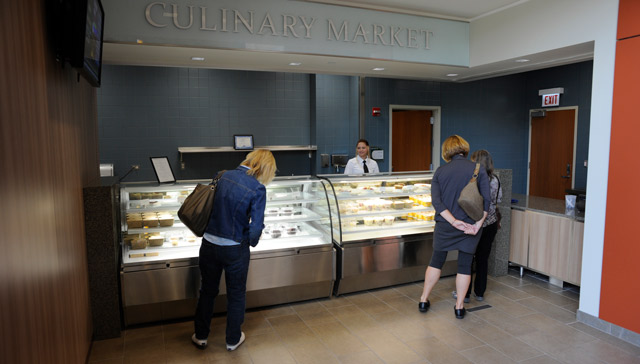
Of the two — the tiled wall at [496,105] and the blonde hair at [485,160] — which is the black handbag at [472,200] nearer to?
the blonde hair at [485,160]

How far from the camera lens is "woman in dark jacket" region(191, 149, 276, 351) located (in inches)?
129

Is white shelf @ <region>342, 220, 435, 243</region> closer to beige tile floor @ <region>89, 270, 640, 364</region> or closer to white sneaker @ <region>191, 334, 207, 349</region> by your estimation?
beige tile floor @ <region>89, 270, 640, 364</region>

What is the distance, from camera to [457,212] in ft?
12.8

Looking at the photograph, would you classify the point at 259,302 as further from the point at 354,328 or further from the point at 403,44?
the point at 403,44

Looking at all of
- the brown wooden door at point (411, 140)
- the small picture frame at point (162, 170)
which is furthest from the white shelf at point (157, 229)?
the brown wooden door at point (411, 140)

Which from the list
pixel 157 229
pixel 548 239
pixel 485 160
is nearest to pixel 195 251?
pixel 157 229

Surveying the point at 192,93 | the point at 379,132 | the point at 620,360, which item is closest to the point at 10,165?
the point at 620,360

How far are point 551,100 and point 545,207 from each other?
4147mm

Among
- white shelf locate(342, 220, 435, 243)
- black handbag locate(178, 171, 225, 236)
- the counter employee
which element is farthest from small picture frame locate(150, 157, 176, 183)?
the counter employee

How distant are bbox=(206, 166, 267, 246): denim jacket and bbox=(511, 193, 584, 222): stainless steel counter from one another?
134 inches

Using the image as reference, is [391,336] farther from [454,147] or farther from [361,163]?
[361,163]

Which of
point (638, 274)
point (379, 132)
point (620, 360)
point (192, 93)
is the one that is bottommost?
point (620, 360)

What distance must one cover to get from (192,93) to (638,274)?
6.42 meters

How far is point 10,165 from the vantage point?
1.60 metres
